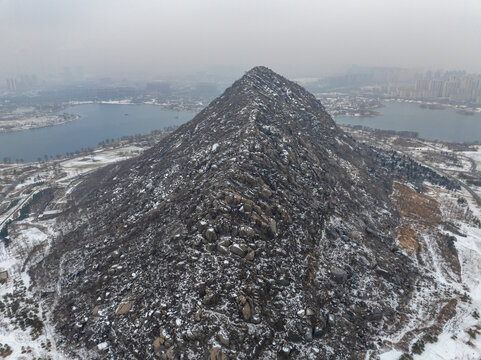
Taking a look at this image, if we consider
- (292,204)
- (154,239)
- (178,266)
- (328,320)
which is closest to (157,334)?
(178,266)

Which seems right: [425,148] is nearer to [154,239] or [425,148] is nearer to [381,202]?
[381,202]

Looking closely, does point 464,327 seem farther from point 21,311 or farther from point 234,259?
point 21,311

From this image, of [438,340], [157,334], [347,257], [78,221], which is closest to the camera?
[157,334]

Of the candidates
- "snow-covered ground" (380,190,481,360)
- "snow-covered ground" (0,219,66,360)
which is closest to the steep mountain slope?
"snow-covered ground" (0,219,66,360)

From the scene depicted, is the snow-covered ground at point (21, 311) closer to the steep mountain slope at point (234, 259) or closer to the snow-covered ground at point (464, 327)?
the steep mountain slope at point (234, 259)

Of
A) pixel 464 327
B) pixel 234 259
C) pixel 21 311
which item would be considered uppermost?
pixel 234 259

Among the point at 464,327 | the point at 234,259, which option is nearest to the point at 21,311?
the point at 234,259

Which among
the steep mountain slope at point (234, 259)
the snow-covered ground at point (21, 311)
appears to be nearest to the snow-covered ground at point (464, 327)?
the steep mountain slope at point (234, 259)

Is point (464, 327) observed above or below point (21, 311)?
below
